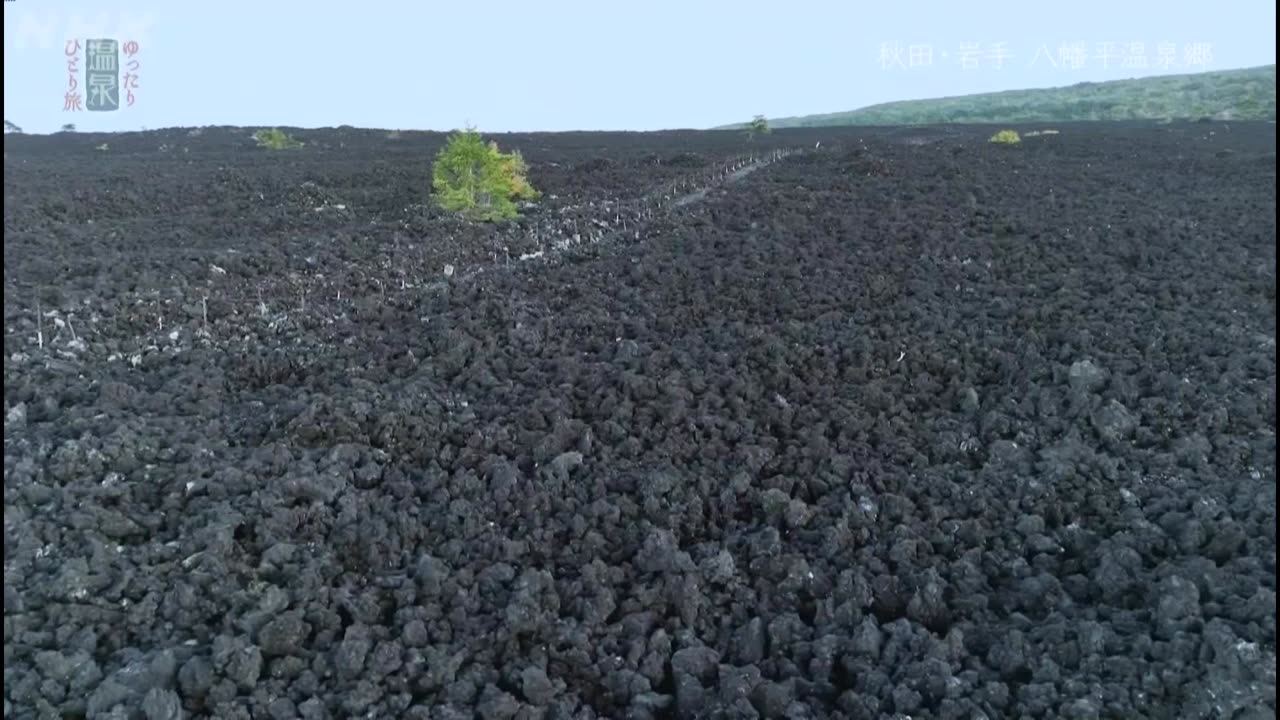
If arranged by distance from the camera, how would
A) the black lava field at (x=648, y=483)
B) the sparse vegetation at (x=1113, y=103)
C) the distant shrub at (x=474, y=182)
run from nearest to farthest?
the black lava field at (x=648, y=483) → the distant shrub at (x=474, y=182) → the sparse vegetation at (x=1113, y=103)

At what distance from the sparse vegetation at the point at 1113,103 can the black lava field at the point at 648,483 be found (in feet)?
194

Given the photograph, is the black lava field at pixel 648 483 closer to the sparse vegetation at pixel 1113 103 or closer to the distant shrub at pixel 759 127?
the distant shrub at pixel 759 127

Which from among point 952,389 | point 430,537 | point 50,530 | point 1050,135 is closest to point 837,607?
point 430,537

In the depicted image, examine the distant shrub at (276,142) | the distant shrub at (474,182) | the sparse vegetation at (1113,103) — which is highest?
the sparse vegetation at (1113,103)

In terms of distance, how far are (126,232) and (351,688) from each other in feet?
57.5

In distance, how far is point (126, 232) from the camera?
18.8 meters

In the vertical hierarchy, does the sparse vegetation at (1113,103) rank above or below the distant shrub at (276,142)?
above

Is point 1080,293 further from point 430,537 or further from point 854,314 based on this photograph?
point 430,537

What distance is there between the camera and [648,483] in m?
7.33

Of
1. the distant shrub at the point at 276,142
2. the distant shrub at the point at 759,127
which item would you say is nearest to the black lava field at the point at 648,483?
the distant shrub at the point at 276,142

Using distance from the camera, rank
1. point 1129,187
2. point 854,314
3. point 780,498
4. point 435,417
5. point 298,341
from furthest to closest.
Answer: point 1129,187
point 854,314
point 298,341
point 435,417
point 780,498

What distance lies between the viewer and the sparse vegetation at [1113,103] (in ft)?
239

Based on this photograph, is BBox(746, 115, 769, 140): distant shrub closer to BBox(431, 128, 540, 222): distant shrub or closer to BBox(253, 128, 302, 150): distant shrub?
BBox(253, 128, 302, 150): distant shrub

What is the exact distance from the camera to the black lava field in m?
5.10
